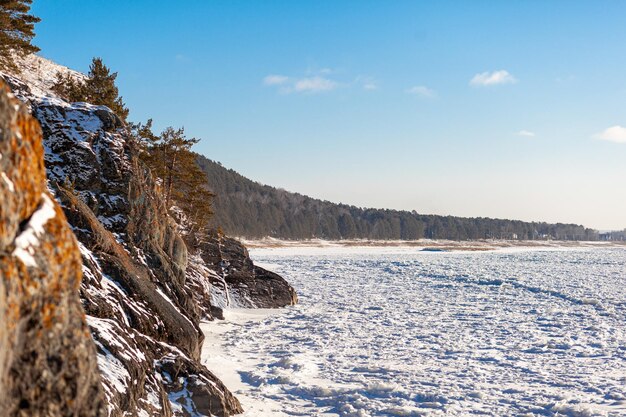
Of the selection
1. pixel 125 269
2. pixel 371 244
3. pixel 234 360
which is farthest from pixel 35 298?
pixel 371 244

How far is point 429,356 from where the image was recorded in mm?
14984

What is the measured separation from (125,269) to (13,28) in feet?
61.2

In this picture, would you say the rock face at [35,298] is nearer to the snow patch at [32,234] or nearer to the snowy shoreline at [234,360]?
the snow patch at [32,234]

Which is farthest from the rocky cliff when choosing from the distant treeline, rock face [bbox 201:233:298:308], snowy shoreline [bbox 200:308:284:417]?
the distant treeline

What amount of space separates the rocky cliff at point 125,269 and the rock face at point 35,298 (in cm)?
349

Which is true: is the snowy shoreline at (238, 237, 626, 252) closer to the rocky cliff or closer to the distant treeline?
the distant treeline

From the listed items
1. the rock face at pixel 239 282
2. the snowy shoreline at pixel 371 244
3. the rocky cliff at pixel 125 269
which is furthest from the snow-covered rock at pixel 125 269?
the snowy shoreline at pixel 371 244

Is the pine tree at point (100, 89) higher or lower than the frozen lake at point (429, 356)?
higher

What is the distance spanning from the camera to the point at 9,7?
23594mm

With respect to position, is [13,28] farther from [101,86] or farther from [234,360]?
[234,360]

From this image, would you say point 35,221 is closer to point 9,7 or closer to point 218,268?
point 218,268

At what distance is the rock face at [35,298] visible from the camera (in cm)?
296

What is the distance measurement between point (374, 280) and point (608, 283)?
1532 centimetres

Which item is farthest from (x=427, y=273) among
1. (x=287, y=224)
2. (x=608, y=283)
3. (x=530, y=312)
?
(x=287, y=224)
